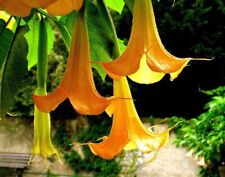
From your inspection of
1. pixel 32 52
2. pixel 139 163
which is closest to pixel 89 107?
pixel 32 52

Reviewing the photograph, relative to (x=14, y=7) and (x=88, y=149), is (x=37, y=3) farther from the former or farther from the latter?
(x=88, y=149)

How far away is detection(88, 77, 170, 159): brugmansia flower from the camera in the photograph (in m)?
0.30

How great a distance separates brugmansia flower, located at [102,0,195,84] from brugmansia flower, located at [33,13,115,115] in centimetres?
2

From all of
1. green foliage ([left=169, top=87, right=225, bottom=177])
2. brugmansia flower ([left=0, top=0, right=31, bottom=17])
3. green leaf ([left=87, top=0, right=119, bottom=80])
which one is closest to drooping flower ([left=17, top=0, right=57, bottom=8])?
brugmansia flower ([left=0, top=0, right=31, bottom=17])

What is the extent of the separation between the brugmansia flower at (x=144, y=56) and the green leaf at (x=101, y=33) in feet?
0.21

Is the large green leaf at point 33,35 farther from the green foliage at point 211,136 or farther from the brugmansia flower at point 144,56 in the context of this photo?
the green foliage at point 211,136

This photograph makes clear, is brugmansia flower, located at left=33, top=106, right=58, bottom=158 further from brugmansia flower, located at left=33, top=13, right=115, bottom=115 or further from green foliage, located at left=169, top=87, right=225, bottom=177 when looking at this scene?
green foliage, located at left=169, top=87, right=225, bottom=177

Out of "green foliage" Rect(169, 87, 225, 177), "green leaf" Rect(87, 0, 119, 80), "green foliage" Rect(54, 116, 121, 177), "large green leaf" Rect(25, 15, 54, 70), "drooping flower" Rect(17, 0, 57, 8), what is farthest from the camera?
"green foliage" Rect(54, 116, 121, 177)

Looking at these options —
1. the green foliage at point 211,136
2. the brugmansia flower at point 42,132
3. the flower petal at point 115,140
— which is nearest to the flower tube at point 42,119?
the brugmansia flower at point 42,132

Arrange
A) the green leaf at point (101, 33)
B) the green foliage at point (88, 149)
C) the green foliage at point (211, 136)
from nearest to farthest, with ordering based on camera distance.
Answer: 1. the green leaf at point (101, 33)
2. the green foliage at point (211, 136)
3. the green foliage at point (88, 149)

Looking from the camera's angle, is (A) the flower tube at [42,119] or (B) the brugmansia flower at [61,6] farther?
(A) the flower tube at [42,119]

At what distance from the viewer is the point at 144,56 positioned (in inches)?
11.2

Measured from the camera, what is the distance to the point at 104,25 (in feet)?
1.24

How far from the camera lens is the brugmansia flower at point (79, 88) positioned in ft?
0.85
